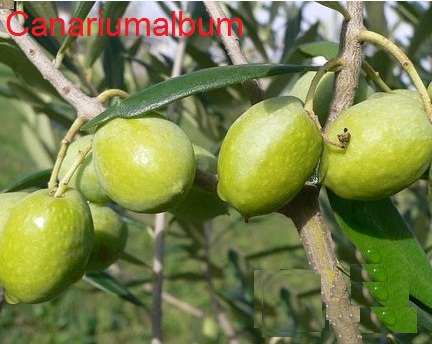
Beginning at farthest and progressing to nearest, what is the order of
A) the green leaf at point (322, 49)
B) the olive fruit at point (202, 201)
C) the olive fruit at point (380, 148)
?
the green leaf at point (322, 49)
the olive fruit at point (202, 201)
the olive fruit at point (380, 148)

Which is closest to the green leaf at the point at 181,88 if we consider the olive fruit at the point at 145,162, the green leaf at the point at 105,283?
the olive fruit at the point at 145,162

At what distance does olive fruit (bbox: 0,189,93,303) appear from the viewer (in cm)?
80

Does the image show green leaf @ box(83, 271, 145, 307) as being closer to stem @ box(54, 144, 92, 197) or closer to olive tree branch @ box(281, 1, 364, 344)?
stem @ box(54, 144, 92, 197)

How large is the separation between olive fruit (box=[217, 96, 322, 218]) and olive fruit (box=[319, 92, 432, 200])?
0.03m

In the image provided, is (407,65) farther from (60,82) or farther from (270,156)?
(60,82)

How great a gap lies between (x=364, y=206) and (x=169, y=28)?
110 centimetres

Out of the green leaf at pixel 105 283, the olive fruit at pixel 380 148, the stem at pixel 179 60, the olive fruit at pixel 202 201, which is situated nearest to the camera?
the olive fruit at pixel 380 148

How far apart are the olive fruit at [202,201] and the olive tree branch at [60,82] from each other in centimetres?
15

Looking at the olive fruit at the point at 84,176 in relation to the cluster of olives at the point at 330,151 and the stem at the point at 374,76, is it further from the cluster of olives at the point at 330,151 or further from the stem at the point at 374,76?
the stem at the point at 374,76

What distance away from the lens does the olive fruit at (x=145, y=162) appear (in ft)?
2.55

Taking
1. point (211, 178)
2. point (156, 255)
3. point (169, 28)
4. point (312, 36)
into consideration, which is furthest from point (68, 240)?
point (169, 28)

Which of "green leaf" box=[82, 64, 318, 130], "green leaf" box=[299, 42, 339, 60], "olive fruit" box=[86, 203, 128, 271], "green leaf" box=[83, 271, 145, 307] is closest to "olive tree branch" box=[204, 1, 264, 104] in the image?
"green leaf" box=[82, 64, 318, 130]

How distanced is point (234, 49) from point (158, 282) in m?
0.66

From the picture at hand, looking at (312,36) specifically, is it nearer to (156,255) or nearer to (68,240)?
(156,255)
